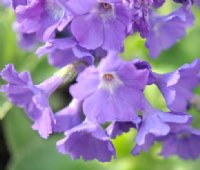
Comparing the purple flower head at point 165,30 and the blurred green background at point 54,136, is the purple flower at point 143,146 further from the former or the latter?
the blurred green background at point 54,136

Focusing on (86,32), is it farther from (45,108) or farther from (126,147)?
(126,147)

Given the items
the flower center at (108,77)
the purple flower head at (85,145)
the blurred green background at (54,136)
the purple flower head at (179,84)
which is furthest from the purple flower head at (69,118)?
the blurred green background at (54,136)

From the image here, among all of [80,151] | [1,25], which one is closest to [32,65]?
[1,25]

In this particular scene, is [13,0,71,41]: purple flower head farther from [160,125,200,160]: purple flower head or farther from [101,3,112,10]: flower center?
[160,125,200,160]: purple flower head

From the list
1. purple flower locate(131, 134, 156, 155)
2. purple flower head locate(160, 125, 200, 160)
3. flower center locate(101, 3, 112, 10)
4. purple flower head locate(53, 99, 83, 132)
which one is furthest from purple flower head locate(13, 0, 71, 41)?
purple flower head locate(160, 125, 200, 160)

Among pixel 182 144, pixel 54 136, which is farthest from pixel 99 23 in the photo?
pixel 54 136

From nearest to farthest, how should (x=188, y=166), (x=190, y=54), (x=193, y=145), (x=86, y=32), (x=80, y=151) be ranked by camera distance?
1. (x=86, y=32)
2. (x=80, y=151)
3. (x=193, y=145)
4. (x=188, y=166)
5. (x=190, y=54)
